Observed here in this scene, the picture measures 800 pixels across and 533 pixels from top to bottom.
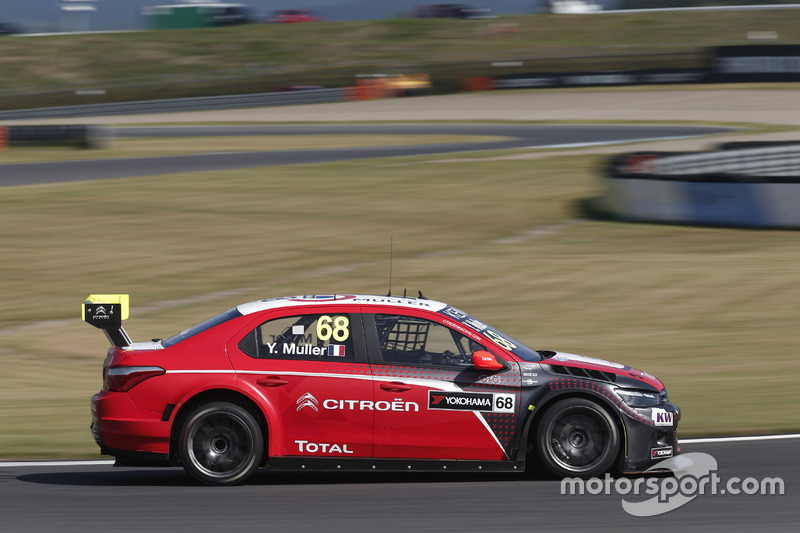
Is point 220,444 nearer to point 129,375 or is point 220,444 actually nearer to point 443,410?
point 129,375

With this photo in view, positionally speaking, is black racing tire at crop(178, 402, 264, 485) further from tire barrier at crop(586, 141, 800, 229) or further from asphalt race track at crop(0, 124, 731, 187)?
asphalt race track at crop(0, 124, 731, 187)

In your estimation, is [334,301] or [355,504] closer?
[355,504]

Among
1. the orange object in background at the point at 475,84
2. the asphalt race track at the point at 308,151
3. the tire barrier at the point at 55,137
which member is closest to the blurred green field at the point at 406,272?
the asphalt race track at the point at 308,151

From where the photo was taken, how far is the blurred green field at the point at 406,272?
1081 centimetres

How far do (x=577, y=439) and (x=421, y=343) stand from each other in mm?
1187

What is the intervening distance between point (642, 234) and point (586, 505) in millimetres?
12931

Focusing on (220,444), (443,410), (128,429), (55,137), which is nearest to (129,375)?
(128,429)

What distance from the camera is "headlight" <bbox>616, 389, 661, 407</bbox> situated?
23.3 ft

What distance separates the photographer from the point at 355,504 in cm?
663

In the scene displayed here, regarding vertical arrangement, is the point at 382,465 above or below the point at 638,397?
below

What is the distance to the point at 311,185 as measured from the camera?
24.4 meters

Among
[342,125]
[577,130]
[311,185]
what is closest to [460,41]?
[342,125]

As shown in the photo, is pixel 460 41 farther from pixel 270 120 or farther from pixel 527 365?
pixel 527 365

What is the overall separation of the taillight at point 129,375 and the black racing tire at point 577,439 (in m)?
2.50
